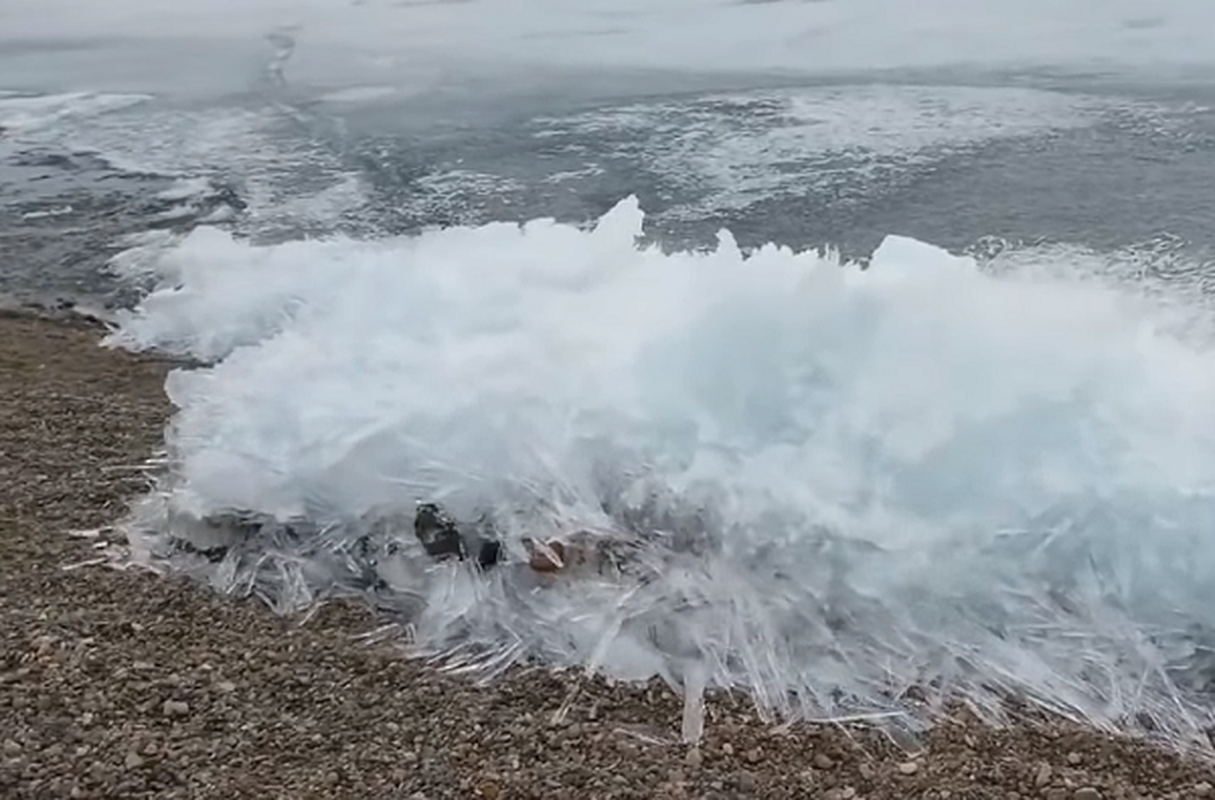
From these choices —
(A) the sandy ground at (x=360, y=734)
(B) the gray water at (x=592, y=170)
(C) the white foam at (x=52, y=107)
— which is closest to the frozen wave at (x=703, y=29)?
(B) the gray water at (x=592, y=170)

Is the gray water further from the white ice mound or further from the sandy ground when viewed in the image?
the sandy ground

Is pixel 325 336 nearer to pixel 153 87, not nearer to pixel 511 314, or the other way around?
pixel 511 314

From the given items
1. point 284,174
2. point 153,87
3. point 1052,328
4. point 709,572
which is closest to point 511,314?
point 709,572

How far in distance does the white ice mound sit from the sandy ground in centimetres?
14

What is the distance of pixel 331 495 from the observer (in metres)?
3.73

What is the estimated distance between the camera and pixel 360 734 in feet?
9.46

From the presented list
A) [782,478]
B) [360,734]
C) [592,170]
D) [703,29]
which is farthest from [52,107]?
[360,734]

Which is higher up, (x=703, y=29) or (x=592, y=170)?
(x=703, y=29)

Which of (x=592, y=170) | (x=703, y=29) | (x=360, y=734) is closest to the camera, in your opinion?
(x=360, y=734)

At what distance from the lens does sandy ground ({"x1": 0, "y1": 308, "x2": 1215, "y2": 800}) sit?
2.74 m

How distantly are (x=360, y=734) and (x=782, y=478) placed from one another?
1347 mm

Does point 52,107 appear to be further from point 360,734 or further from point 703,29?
point 360,734

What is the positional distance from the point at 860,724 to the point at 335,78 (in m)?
9.23

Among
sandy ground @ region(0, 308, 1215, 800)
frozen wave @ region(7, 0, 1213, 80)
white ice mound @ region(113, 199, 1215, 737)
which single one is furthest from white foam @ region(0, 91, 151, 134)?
sandy ground @ region(0, 308, 1215, 800)
